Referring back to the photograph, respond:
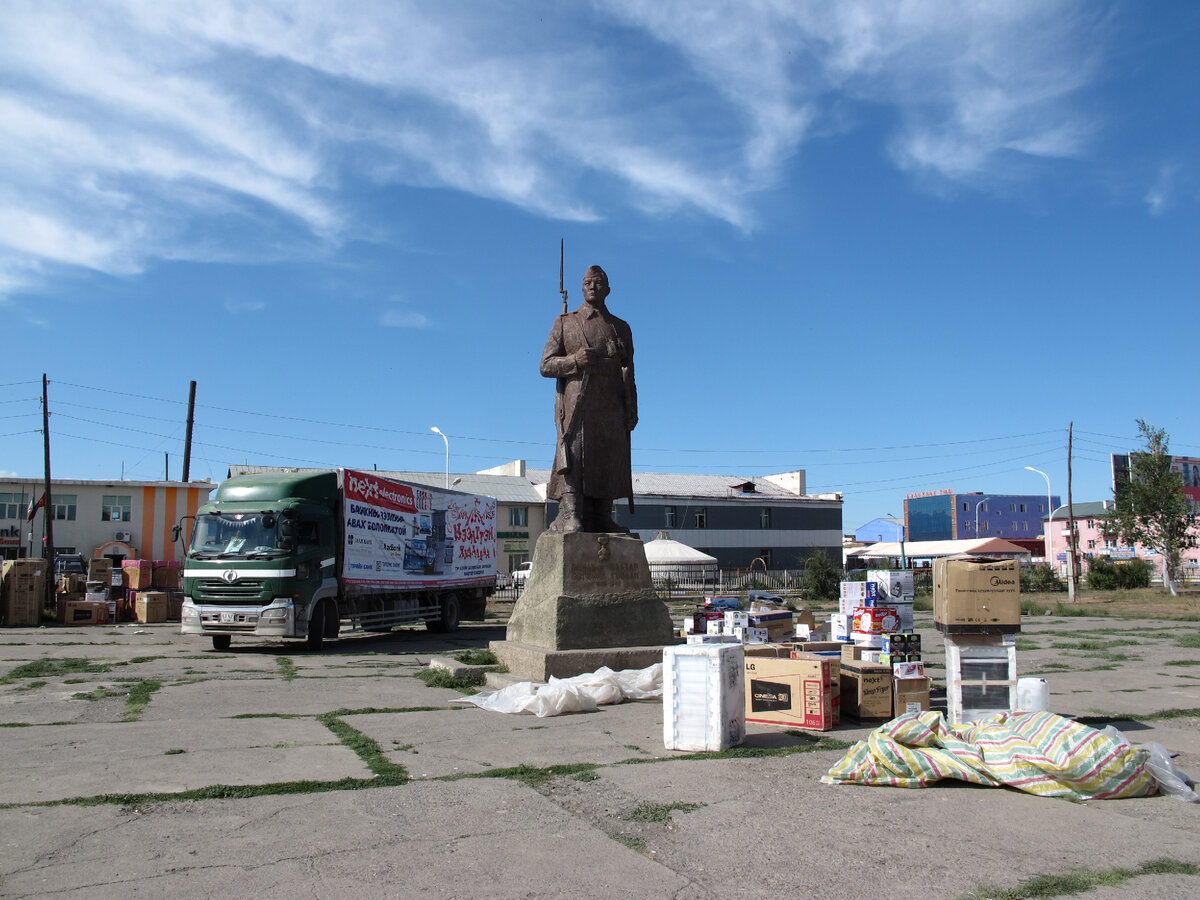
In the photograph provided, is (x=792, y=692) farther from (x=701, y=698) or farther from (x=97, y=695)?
(x=97, y=695)

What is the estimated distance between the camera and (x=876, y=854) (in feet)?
13.7

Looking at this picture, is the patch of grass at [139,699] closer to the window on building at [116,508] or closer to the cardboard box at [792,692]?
the cardboard box at [792,692]

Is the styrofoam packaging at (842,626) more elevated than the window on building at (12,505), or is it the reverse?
the window on building at (12,505)

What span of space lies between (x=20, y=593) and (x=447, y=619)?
10.1 m

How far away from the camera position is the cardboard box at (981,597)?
675 centimetres

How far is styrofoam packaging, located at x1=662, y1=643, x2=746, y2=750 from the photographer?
631 cm

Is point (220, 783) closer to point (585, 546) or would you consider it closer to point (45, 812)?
point (45, 812)

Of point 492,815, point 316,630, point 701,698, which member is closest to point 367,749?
point 492,815

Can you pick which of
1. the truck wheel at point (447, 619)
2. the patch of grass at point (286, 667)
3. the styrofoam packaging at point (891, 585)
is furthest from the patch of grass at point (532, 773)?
the truck wheel at point (447, 619)

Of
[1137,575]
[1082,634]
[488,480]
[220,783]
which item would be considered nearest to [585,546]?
[220,783]

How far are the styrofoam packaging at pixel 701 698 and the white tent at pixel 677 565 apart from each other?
31956 millimetres

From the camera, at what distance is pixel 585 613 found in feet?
33.7

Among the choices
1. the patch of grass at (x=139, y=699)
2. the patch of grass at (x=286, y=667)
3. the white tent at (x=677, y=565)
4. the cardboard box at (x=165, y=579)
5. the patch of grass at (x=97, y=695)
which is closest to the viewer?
the patch of grass at (x=139, y=699)

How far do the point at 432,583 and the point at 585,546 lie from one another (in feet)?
29.8
